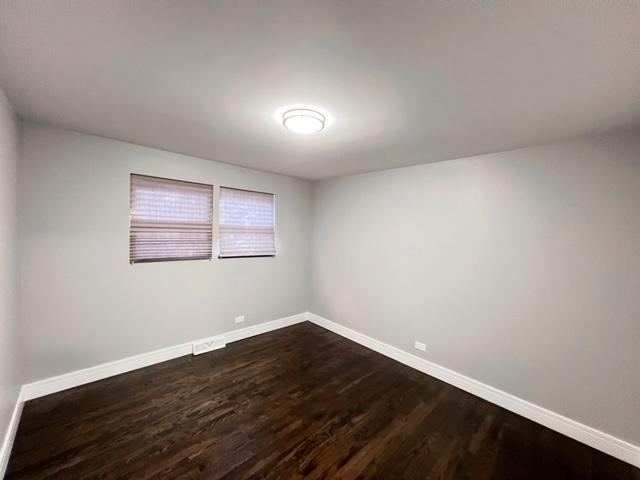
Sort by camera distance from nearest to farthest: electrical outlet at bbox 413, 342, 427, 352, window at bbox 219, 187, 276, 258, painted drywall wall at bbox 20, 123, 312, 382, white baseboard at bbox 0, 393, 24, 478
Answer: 1. white baseboard at bbox 0, 393, 24, 478
2. painted drywall wall at bbox 20, 123, 312, 382
3. electrical outlet at bbox 413, 342, 427, 352
4. window at bbox 219, 187, 276, 258

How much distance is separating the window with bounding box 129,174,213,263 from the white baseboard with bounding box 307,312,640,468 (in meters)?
2.72

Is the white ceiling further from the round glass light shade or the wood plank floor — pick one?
the wood plank floor

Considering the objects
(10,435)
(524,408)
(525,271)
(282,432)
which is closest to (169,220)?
(10,435)

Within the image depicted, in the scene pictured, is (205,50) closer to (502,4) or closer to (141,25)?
(141,25)

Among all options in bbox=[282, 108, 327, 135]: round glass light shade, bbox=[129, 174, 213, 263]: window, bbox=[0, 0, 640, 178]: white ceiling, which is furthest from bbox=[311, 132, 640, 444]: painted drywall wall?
bbox=[129, 174, 213, 263]: window

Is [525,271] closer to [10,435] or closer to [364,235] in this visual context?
[364,235]

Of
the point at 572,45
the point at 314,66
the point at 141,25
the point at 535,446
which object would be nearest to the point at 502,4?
the point at 572,45

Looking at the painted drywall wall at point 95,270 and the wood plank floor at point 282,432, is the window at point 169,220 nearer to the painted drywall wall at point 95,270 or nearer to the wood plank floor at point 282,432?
the painted drywall wall at point 95,270

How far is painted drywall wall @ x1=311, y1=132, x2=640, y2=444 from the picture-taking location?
6.64 feet

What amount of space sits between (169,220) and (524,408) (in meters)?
4.15

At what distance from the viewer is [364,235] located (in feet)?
12.5

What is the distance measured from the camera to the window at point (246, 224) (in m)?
3.61

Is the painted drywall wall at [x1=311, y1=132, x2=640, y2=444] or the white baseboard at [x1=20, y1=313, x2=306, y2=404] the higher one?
the painted drywall wall at [x1=311, y1=132, x2=640, y2=444]

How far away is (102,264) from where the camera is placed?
8.82 ft
